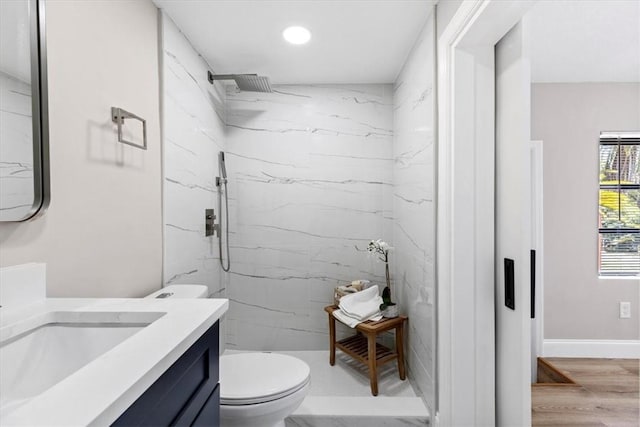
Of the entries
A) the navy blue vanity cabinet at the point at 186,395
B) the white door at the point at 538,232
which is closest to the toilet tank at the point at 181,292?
the navy blue vanity cabinet at the point at 186,395

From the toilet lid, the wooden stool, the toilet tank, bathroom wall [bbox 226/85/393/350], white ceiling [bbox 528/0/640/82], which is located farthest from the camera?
bathroom wall [bbox 226/85/393/350]

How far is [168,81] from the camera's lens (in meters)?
1.80

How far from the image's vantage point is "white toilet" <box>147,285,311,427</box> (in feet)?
4.62

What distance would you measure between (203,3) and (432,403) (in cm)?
228

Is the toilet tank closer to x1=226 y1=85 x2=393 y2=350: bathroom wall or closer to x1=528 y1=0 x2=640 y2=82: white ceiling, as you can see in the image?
x1=226 y1=85 x2=393 y2=350: bathroom wall

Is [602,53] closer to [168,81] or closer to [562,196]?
[562,196]

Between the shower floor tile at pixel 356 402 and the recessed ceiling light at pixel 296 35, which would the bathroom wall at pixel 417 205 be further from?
the recessed ceiling light at pixel 296 35

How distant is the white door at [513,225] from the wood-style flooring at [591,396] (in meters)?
0.82

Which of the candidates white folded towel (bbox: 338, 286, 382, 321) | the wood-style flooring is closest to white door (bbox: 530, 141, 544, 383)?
the wood-style flooring

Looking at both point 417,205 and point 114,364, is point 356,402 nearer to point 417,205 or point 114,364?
point 417,205

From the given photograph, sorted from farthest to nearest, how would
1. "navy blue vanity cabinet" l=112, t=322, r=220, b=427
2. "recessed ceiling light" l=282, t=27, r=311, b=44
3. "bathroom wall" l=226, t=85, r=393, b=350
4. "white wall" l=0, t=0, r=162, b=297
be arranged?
"bathroom wall" l=226, t=85, r=393, b=350 → "recessed ceiling light" l=282, t=27, r=311, b=44 → "white wall" l=0, t=0, r=162, b=297 → "navy blue vanity cabinet" l=112, t=322, r=220, b=427

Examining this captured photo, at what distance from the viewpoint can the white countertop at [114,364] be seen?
17.8 inches

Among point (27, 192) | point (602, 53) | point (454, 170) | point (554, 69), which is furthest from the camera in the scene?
point (554, 69)

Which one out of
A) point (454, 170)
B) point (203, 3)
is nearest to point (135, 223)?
point (203, 3)
